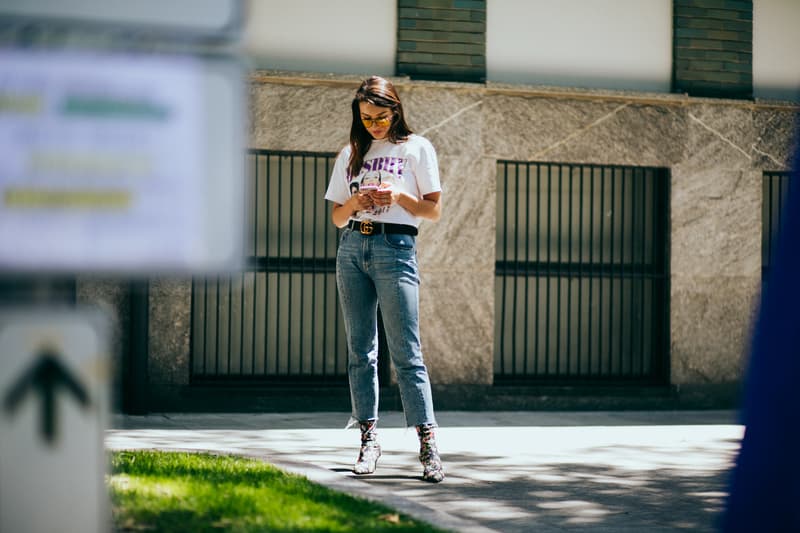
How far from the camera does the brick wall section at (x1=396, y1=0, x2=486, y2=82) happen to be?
33.1 feet

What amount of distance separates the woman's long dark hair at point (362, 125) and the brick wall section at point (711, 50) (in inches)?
215

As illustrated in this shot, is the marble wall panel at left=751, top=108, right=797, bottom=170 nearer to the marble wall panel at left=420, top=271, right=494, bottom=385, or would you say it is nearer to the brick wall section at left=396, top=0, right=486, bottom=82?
the brick wall section at left=396, top=0, right=486, bottom=82

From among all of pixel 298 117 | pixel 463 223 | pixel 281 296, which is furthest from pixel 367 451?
pixel 298 117

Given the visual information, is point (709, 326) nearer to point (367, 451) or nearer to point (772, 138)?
point (772, 138)

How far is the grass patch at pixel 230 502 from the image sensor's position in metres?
4.32

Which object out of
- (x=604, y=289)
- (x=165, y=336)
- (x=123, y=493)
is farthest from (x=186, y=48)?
(x=604, y=289)

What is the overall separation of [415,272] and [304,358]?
434cm

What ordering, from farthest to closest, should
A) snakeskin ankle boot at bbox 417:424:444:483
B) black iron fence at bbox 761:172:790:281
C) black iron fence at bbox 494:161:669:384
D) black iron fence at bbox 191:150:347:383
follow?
black iron fence at bbox 761:172:790:281
black iron fence at bbox 494:161:669:384
black iron fence at bbox 191:150:347:383
snakeskin ankle boot at bbox 417:424:444:483

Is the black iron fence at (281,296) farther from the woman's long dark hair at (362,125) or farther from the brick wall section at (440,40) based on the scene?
the woman's long dark hair at (362,125)

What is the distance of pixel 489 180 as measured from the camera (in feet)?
33.4

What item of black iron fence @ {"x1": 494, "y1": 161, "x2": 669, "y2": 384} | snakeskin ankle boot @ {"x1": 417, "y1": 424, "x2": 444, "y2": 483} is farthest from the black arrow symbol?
black iron fence @ {"x1": 494, "y1": 161, "x2": 669, "y2": 384}

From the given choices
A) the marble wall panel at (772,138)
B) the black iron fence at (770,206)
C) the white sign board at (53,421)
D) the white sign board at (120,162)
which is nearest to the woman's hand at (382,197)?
the white sign board at (120,162)

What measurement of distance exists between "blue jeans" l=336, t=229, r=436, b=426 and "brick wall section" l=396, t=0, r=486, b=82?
173 inches

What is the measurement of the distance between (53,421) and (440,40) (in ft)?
25.8
